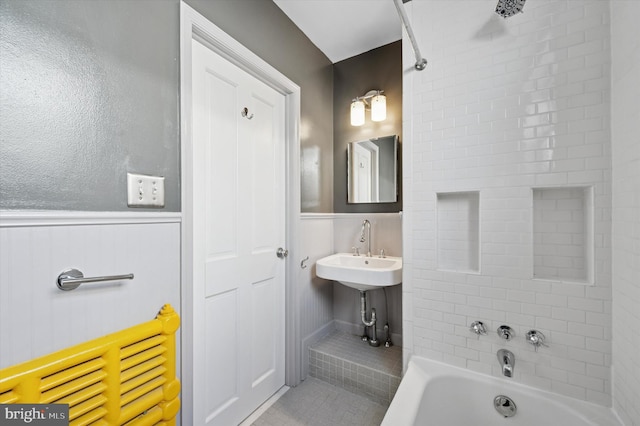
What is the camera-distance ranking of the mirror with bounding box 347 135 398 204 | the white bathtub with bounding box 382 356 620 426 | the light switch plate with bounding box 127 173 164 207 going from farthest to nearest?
the mirror with bounding box 347 135 398 204 → the white bathtub with bounding box 382 356 620 426 → the light switch plate with bounding box 127 173 164 207

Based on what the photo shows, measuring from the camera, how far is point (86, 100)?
90 centimetres

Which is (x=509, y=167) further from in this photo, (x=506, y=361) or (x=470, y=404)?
(x=470, y=404)

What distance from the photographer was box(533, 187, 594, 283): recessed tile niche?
1.22 m

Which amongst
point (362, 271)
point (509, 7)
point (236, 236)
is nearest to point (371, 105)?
point (509, 7)

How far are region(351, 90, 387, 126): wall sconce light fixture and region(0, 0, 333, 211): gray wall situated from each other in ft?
4.02

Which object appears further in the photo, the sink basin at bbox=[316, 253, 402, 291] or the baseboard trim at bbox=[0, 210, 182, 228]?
the sink basin at bbox=[316, 253, 402, 291]

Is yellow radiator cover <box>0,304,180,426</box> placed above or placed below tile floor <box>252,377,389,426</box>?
above

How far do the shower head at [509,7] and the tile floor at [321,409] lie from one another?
226 cm

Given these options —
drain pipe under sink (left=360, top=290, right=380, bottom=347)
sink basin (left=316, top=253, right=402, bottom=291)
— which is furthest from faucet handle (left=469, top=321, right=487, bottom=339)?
drain pipe under sink (left=360, top=290, right=380, bottom=347)

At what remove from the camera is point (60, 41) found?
2.76 ft

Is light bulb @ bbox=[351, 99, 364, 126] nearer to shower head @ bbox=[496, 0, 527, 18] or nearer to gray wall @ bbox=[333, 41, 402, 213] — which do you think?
gray wall @ bbox=[333, 41, 402, 213]

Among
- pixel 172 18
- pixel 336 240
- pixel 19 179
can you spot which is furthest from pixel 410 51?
pixel 19 179

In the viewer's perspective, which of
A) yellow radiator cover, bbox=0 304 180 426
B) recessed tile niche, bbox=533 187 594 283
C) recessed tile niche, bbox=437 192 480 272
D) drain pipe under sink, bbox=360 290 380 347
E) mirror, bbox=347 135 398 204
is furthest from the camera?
mirror, bbox=347 135 398 204

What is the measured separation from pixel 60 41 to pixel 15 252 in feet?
2.18
